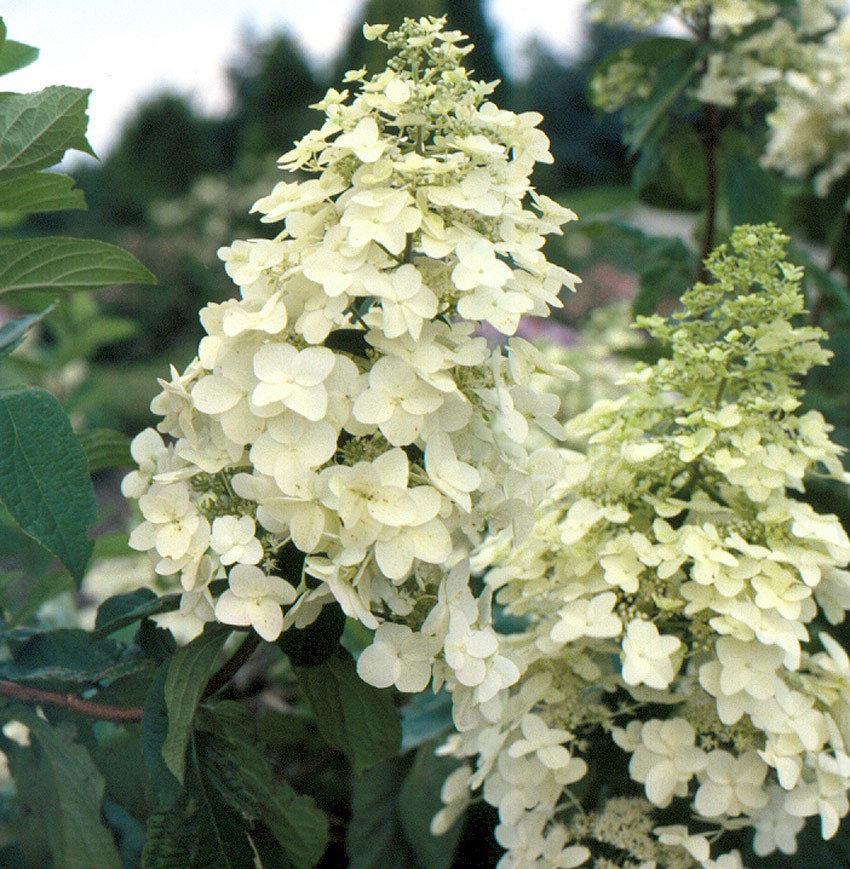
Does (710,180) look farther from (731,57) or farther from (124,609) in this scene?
(124,609)

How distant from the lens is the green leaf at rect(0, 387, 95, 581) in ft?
2.14

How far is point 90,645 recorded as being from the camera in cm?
79

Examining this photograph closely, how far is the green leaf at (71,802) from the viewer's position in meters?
0.74

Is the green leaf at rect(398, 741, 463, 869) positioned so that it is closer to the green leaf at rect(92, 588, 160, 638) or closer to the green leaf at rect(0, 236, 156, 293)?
the green leaf at rect(92, 588, 160, 638)

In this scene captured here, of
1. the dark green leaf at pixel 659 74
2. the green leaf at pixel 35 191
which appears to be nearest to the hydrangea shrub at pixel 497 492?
the green leaf at pixel 35 191

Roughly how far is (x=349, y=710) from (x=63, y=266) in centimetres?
44

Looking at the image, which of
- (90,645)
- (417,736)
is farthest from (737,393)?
(90,645)

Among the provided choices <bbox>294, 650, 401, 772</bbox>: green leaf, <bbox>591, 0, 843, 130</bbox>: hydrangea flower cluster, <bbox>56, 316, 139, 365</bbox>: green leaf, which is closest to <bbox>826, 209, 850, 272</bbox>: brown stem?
<bbox>591, 0, 843, 130</bbox>: hydrangea flower cluster

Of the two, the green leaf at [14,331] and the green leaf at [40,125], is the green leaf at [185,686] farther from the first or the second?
the green leaf at [40,125]

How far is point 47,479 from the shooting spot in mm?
660

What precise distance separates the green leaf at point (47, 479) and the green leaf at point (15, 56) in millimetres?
340

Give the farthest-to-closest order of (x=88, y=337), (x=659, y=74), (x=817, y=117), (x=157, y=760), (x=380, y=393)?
(x=88, y=337) < (x=817, y=117) < (x=659, y=74) < (x=157, y=760) < (x=380, y=393)

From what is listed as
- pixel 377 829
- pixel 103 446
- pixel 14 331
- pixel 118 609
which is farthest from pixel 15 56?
pixel 377 829

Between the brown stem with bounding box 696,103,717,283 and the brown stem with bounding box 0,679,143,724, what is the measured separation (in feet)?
3.19
